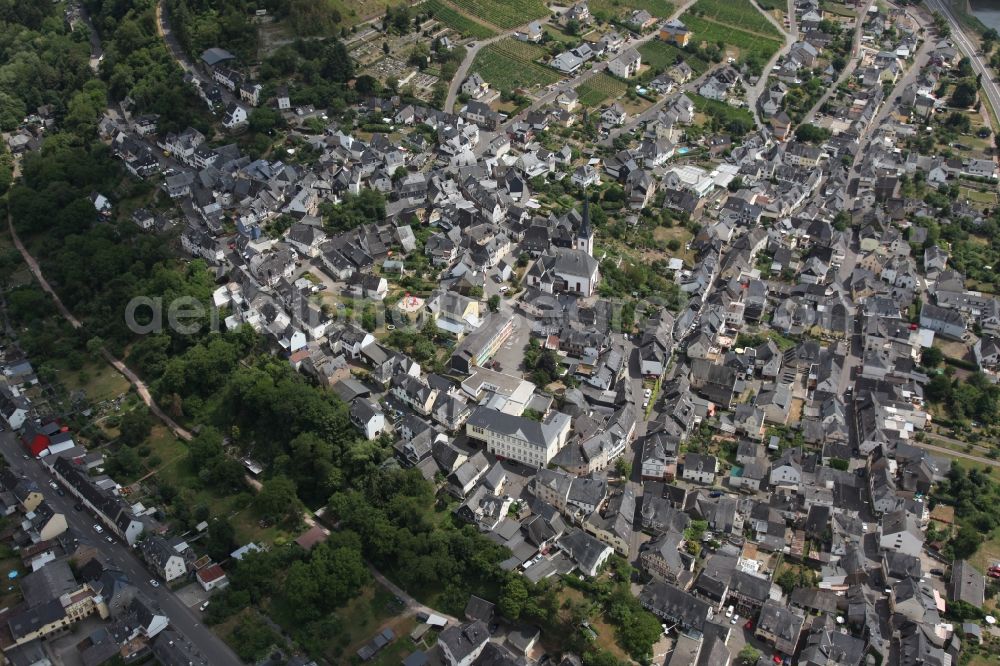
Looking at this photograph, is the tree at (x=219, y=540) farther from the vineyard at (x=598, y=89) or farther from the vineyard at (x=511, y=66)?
the vineyard at (x=598, y=89)

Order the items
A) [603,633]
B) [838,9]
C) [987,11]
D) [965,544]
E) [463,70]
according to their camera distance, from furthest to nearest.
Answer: [987,11], [838,9], [463,70], [965,544], [603,633]

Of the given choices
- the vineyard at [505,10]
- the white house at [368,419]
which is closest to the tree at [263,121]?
the vineyard at [505,10]

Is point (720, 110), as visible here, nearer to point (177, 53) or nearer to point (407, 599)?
point (177, 53)

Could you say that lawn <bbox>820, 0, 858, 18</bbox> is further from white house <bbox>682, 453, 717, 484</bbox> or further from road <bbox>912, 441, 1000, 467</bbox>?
white house <bbox>682, 453, 717, 484</bbox>

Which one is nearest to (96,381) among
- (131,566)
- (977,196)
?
(131,566)

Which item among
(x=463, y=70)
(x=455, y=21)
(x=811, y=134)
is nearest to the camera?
(x=811, y=134)

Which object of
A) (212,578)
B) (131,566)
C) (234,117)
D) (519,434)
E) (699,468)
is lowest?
(131,566)

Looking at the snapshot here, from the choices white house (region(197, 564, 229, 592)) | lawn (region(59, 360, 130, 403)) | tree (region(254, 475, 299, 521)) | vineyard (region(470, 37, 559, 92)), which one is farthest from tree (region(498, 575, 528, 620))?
vineyard (region(470, 37, 559, 92))
